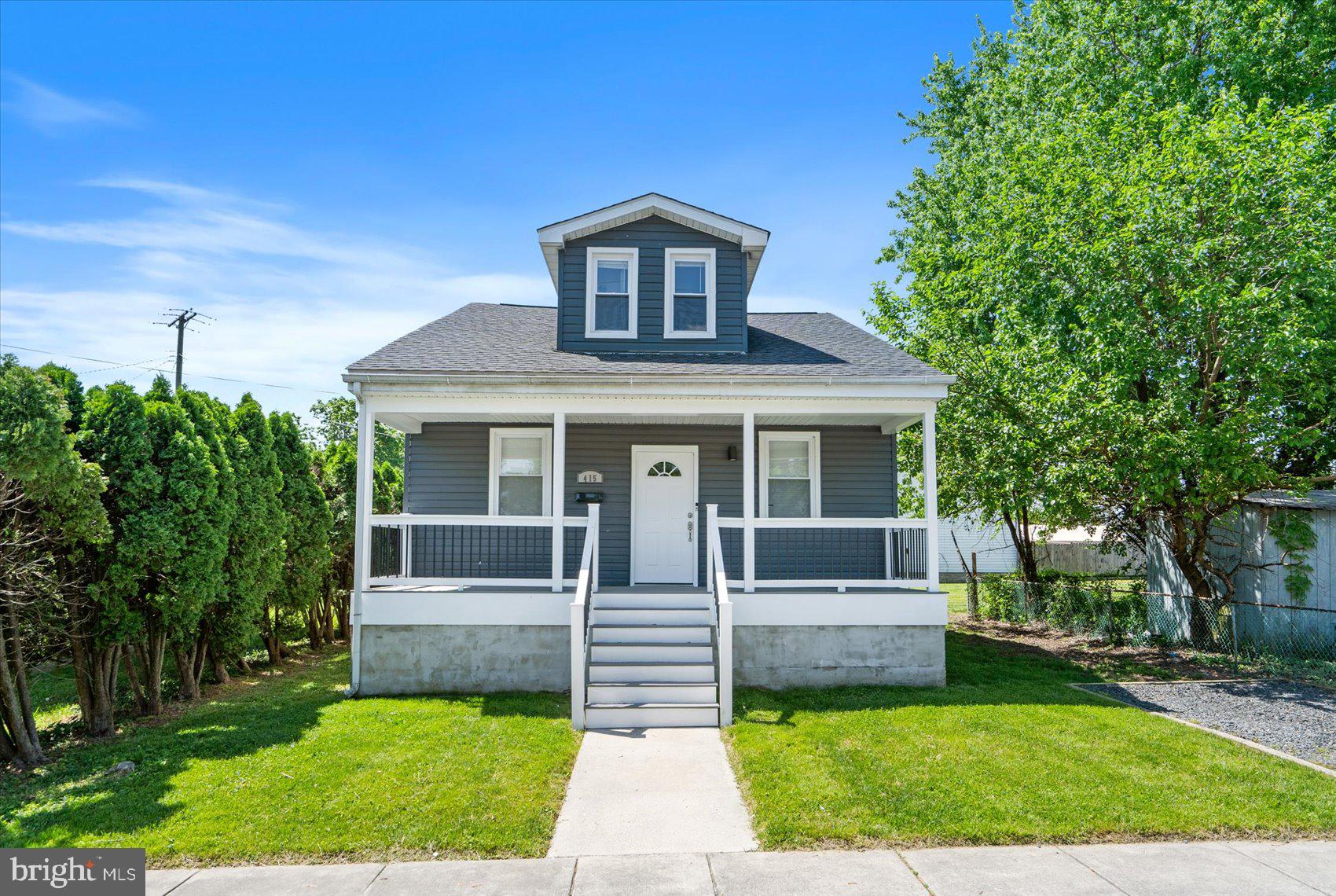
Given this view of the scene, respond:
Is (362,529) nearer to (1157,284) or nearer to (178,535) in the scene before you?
(178,535)

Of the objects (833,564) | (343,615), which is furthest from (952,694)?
(343,615)

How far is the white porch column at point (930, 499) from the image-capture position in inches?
372

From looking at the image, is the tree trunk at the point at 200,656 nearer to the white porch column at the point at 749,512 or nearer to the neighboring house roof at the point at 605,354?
the neighboring house roof at the point at 605,354

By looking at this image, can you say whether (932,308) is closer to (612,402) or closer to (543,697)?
(612,402)

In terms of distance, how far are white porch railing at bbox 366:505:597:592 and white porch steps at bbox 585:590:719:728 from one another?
0.83m

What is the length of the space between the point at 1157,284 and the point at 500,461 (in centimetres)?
1009

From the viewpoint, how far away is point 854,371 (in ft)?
32.7

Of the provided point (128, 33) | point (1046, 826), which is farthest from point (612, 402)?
point (128, 33)

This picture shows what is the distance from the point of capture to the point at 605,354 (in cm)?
1152

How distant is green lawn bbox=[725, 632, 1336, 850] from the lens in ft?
16.8

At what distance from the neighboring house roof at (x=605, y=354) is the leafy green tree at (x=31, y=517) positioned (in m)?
3.17

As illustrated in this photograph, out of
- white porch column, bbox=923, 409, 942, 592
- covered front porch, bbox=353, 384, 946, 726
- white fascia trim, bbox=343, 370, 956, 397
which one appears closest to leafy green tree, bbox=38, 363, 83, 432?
white fascia trim, bbox=343, 370, 956, 397

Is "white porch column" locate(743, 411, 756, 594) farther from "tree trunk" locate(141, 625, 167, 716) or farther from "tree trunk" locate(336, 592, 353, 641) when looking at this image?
"tree trunk" locate(336, 592, 353, 641)

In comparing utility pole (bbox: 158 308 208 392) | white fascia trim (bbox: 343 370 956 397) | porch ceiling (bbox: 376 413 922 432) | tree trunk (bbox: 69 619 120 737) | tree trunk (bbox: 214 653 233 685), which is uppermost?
utility pole (bbox: 158 308 208 392)
